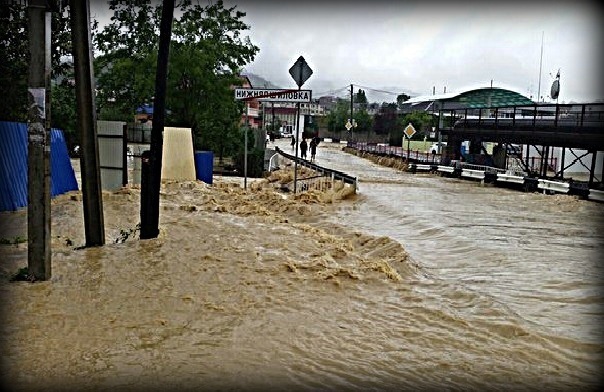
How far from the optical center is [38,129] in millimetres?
5547

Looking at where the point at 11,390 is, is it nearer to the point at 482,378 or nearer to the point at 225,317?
the point at 225,317

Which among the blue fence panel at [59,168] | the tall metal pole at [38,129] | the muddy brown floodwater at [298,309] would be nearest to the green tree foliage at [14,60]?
the blue fence panel at [59,168]

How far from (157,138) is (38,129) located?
245 cm

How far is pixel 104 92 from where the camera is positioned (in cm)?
2950

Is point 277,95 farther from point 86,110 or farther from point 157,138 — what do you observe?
point 86,110

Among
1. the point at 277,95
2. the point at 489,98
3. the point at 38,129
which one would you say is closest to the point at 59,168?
the point at 277,95

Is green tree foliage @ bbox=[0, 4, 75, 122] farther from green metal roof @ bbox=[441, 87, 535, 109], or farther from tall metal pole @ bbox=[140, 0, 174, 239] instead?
green metal roof @ bbox=[441, 87, 535, 109]

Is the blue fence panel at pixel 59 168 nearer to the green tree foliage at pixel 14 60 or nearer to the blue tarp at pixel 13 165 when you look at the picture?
the green tree foliage at pixel 14 60

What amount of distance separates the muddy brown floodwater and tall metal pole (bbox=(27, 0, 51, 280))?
0.65 meters

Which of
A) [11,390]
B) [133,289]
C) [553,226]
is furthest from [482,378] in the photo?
[553,226]

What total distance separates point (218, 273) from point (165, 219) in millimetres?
4228

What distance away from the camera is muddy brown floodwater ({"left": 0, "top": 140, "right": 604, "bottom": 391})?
4133mm

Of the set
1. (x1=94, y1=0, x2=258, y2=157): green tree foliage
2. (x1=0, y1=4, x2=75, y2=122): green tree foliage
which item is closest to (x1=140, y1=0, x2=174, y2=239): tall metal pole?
(x1=0, y1=4, x2=75, y2=122): green tree foliage

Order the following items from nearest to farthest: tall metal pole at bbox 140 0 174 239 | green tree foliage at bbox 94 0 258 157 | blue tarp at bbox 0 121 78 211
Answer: tall metal pole at bbox 140 0 174 239
blue tarp at bbox 0 121 78 211
green tree foliage at bbox 94 0 258 157
